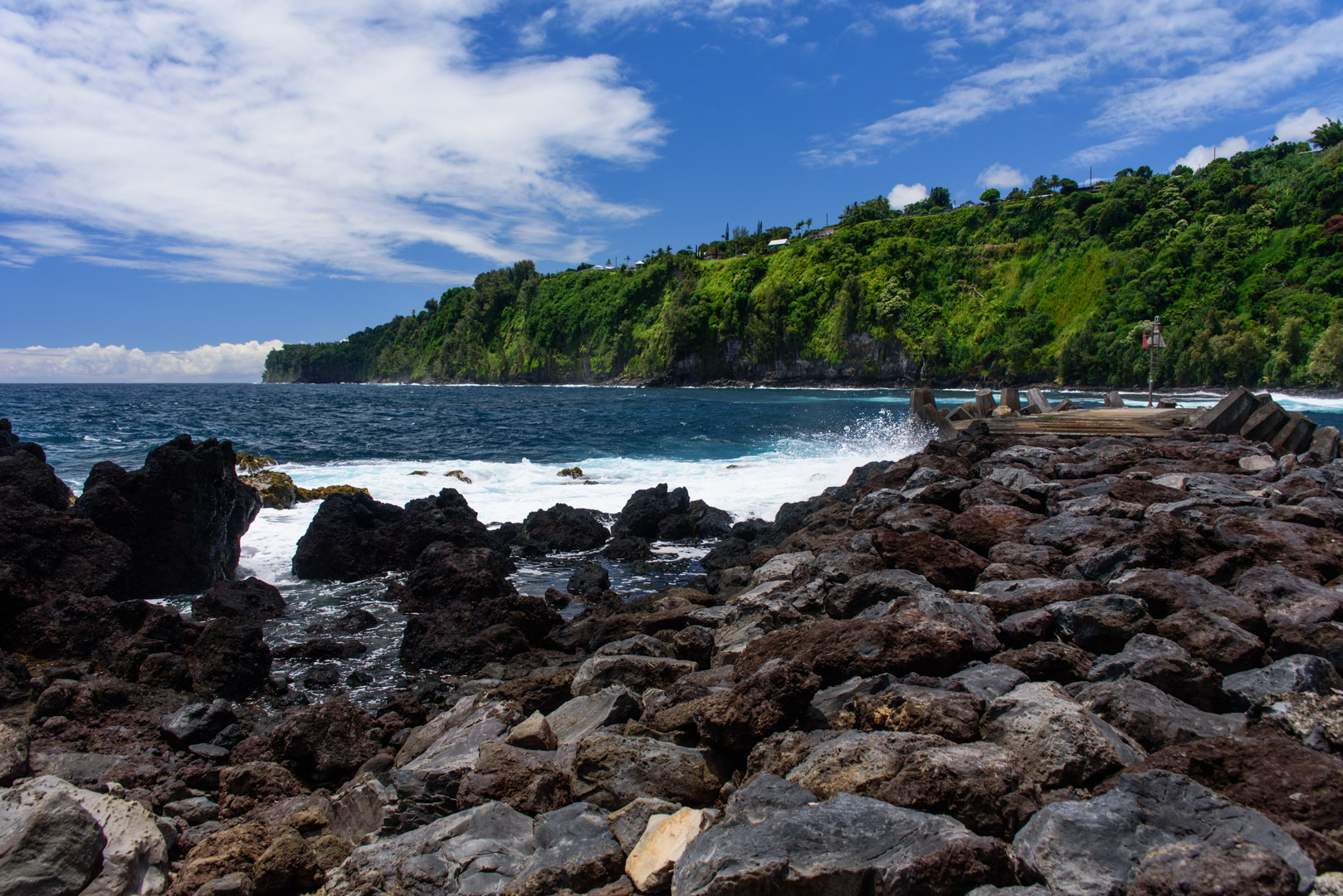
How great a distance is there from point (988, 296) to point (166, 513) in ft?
331

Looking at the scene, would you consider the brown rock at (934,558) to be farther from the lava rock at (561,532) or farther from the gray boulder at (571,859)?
the lava rock at (561,532)

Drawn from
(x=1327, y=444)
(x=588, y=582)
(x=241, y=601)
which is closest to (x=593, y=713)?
(x=588, y=582)

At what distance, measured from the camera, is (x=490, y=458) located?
75.8 ft

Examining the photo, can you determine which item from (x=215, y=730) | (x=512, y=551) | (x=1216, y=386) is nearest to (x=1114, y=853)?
(x=215, y=730)

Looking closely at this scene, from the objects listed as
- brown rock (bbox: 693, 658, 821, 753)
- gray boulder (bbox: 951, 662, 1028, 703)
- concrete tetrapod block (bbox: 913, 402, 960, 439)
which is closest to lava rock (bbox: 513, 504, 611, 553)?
brown rock (bbox: 693, 658, 821, 753)

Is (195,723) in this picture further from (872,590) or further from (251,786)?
(872,590)

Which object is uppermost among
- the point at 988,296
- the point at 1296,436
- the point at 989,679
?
the point at 988,296

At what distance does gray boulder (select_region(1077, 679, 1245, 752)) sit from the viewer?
2980 mm

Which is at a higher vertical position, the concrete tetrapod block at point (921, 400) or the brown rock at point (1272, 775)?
the concrete tetrapod block at point (921, 400)

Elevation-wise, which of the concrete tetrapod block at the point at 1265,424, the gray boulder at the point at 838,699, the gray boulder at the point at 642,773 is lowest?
the gray boulder at the point at 642,773

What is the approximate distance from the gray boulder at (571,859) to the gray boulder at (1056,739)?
65.0 inches

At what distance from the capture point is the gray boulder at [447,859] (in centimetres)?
287

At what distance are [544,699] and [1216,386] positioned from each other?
248 feet

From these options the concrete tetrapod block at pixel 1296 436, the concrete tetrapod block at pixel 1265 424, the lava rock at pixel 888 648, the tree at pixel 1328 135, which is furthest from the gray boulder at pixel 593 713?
the tree at pixel 1328 135
